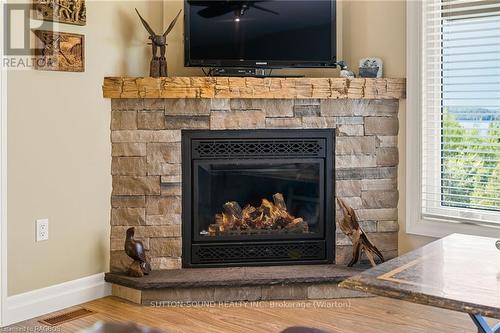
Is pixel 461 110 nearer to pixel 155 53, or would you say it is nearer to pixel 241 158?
pixel 241 158

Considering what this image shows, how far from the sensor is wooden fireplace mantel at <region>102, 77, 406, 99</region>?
11.4 feet

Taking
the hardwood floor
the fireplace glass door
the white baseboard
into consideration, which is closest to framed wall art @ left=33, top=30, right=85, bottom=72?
the fireplace glass door

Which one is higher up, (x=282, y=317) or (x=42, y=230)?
(x=42, y=230)

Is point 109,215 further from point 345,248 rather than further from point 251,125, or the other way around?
point 345,248

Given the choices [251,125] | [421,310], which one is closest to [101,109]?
[251,125]

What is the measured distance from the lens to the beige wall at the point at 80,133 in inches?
123

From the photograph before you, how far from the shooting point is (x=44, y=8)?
3.17m

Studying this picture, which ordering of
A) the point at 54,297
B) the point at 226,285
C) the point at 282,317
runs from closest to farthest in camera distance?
the point at 282,317
the point at 54,297
the point at 226,285

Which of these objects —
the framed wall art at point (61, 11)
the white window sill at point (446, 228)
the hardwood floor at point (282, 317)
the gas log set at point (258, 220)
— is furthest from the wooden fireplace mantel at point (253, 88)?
the hardwood floor at point (282, 317)

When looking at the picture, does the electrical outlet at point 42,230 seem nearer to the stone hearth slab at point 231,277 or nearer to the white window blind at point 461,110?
the stone hearth slab at point 231,277

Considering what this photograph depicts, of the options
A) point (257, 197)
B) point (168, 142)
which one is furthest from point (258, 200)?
point (168, 142)

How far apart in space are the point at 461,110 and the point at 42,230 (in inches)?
103

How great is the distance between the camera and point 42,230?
10.6 feet

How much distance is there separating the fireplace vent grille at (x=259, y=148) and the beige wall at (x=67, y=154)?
0.60 m
